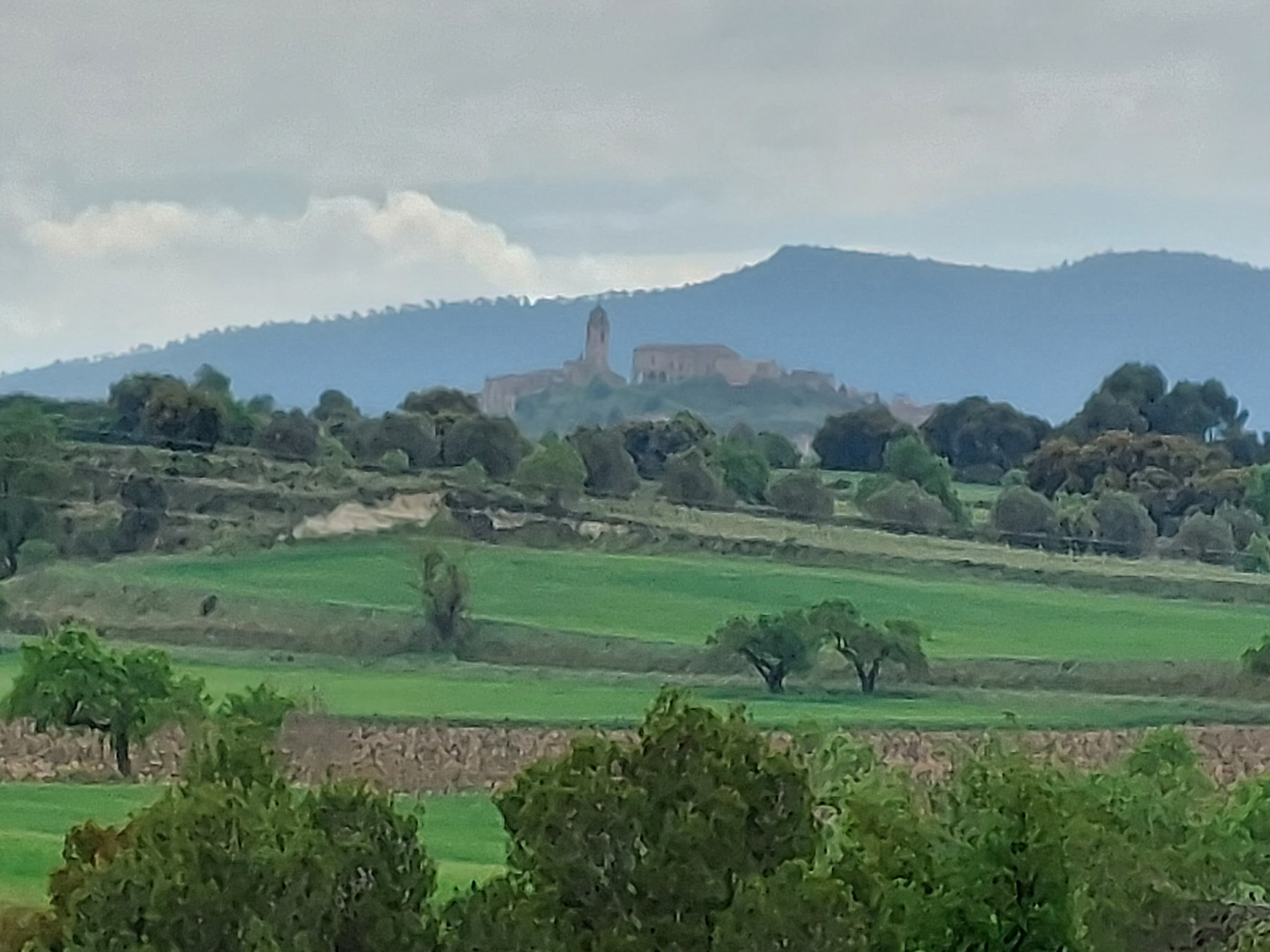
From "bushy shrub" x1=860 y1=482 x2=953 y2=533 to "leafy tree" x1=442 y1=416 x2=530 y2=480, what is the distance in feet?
12.6

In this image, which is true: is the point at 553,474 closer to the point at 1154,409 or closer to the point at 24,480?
the point at 24,480

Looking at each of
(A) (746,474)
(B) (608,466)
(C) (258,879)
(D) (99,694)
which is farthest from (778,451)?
(C) (258,879)

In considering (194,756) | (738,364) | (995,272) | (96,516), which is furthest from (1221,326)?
(194,756)

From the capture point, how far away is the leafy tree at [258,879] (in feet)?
21.6

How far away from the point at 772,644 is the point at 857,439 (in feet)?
23.3

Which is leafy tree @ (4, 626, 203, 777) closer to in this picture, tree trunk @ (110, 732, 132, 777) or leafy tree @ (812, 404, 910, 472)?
tree trunk @ (110, 732, 132, 777)

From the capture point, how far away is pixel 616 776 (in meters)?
6.97

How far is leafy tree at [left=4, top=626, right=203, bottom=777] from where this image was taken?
14227mm

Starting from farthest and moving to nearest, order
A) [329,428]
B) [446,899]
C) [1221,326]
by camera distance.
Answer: [1221,326] → [329,428] → [446,899]

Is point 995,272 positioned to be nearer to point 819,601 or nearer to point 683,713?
point 819,601

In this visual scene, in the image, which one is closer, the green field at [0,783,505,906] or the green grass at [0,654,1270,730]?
the green field at [0,783,505,906]

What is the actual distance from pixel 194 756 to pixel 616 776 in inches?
99.6

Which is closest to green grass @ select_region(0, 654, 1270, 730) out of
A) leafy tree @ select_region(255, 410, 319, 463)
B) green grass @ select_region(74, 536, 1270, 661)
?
green grass @ select_region(74, 536, 1270, 661)

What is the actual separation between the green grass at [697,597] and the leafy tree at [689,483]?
1136 millimetres
